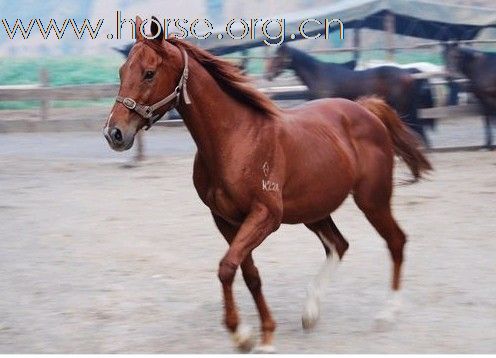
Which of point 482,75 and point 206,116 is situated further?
point 482,75

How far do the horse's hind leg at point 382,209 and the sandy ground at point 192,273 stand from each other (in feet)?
0.86

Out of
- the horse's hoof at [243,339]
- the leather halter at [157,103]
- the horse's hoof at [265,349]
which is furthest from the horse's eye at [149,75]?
the horse's hoof at [265,349]

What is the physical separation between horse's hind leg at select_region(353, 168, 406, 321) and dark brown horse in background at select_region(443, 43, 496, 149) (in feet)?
24.6

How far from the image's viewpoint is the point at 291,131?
4453 millimetres

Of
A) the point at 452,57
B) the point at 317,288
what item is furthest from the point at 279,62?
the point at 317,288

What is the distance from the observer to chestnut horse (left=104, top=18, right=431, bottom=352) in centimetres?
394

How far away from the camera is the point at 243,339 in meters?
4.09

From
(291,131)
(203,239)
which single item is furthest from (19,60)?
(291,131)

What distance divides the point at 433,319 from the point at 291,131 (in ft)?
4.18

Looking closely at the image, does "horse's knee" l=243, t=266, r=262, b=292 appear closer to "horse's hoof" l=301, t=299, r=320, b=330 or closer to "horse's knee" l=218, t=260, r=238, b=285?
"horse's knee" l=218, t=260, r=238, b=285

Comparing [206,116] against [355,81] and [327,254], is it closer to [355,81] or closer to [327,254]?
[327,254]

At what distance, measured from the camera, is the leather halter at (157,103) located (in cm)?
388

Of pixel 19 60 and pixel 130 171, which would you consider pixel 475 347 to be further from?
pixel 19 60

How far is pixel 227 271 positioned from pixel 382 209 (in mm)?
1366
